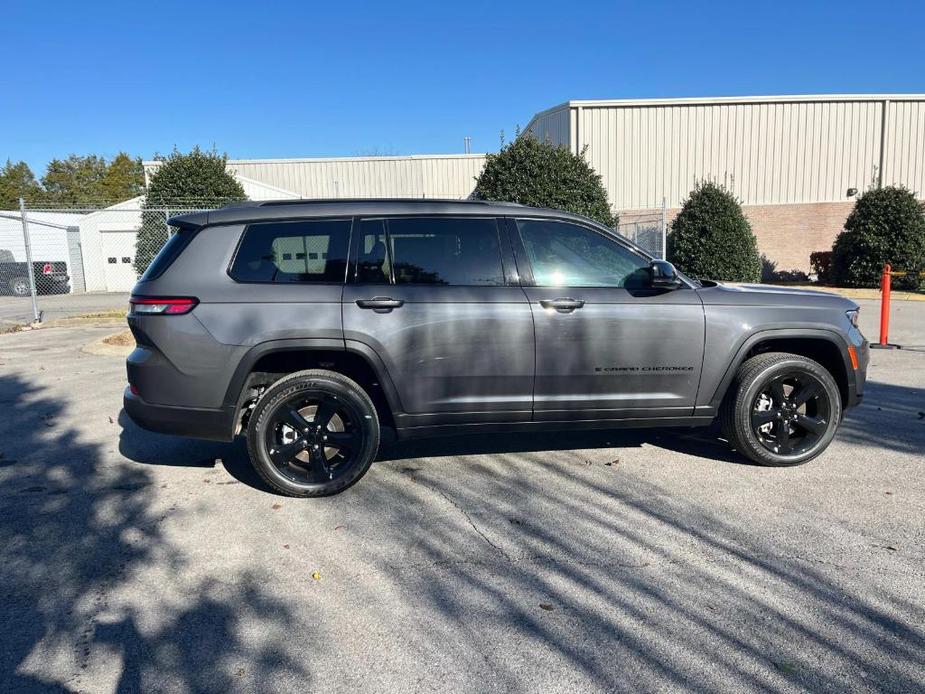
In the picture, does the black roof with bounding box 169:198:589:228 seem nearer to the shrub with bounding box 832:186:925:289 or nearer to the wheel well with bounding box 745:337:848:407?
the wheel well with bounding box 745:337:848:407

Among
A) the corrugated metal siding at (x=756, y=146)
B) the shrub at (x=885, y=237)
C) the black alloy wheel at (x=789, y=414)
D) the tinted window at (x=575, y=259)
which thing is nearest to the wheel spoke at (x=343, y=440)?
the tinted window at (x=575, y=259)

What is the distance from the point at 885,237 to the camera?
20.4 metres

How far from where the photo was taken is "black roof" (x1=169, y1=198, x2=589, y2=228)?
4.54 meters

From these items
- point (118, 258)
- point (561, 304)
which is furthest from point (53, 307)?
point (561, 304)

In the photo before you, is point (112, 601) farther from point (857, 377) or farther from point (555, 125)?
point (555, 125)

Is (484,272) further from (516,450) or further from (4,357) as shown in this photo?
(4,357)

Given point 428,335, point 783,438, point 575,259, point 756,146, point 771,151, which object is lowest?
point 783,438

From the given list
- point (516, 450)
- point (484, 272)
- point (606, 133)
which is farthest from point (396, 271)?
point (606, 133)

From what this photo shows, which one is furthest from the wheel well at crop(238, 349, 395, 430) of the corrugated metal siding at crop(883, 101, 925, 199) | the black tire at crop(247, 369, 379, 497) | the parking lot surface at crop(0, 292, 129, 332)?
the corrugated metal siding at crop(883, 101, 925, 199)

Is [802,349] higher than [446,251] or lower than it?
lower

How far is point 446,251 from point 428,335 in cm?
62

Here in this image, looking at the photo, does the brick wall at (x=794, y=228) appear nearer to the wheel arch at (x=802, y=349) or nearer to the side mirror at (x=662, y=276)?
the wheel arch at (x=802, y=349)

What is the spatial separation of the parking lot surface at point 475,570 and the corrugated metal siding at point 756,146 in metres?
23.1

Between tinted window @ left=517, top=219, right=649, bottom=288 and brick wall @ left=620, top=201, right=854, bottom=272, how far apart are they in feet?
77.8
